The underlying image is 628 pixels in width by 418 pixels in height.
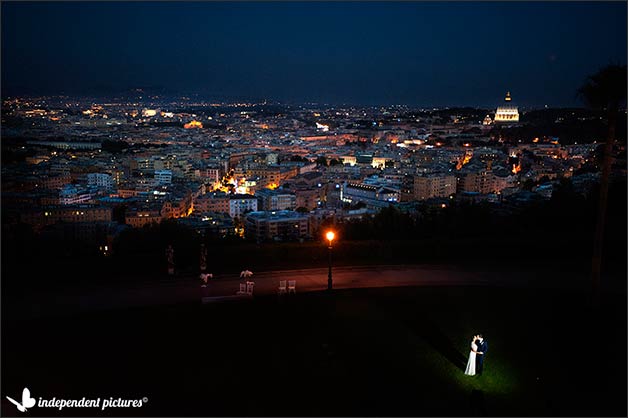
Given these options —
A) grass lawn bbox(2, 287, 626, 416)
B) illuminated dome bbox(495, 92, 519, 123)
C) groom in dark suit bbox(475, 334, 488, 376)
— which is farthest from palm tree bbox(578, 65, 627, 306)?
illuminated dome bbox(495, 92, 519, 123)

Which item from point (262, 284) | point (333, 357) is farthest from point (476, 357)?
point (262, 284)

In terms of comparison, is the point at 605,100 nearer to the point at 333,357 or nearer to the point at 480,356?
the point at 480,356

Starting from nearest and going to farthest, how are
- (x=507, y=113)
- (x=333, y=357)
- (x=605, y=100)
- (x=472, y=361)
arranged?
(x=472, y=361) < (x=333, y=357) < (x=605, y=100) < (x=507, y=113)

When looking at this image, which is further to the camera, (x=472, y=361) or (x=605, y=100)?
(x=605, y=100)

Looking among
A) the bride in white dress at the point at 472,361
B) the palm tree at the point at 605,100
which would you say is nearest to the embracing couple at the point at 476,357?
the bride in white dress at the point at 472,361

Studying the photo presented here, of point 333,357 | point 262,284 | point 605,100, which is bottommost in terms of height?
point 333,357

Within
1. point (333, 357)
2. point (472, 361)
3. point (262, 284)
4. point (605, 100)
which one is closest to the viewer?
point (472, 361)

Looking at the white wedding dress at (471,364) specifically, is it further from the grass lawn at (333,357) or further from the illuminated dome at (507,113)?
the illuminated dome at (507,113)
